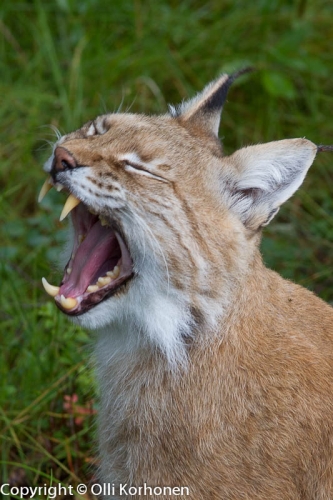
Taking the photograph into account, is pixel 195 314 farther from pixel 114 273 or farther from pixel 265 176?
pixel 265 176

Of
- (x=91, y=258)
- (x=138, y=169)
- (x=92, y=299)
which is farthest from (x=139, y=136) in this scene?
(x=92, y=299)

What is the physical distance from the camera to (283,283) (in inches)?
165

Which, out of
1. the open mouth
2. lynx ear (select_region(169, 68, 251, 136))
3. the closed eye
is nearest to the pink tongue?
the open mouth

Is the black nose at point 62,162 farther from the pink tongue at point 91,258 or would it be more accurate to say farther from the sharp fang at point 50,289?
the sharp fang at point 50,289

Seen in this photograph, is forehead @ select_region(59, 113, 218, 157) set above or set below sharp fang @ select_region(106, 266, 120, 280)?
above

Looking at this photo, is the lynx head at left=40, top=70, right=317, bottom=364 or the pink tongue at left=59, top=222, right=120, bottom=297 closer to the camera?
the lynx head at left=40, top=70, right=317, bottom=364

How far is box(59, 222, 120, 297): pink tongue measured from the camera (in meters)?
3.86

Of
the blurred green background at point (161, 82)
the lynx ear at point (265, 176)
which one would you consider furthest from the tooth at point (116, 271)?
the blurred green background at point (161, 82)

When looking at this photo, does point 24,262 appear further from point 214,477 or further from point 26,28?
point 214,477

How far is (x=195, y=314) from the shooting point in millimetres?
3830

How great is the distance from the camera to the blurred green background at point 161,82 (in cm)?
672

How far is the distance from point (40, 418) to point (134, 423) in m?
1.45

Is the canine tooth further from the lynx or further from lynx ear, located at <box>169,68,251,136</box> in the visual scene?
lynx ear, located at <box>169,68,251,136</box>

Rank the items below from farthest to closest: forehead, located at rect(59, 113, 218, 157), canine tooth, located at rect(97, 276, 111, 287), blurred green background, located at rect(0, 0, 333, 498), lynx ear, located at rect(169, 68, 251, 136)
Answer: blurred green background, located at rect(0, 0, 333, 498)
lynx ear, located at rect(169, 68, 251, 136)
forehead, located at rect(59, 113, 218, 157)
canine tooth, located at rect(97, 276, 111, 287)
